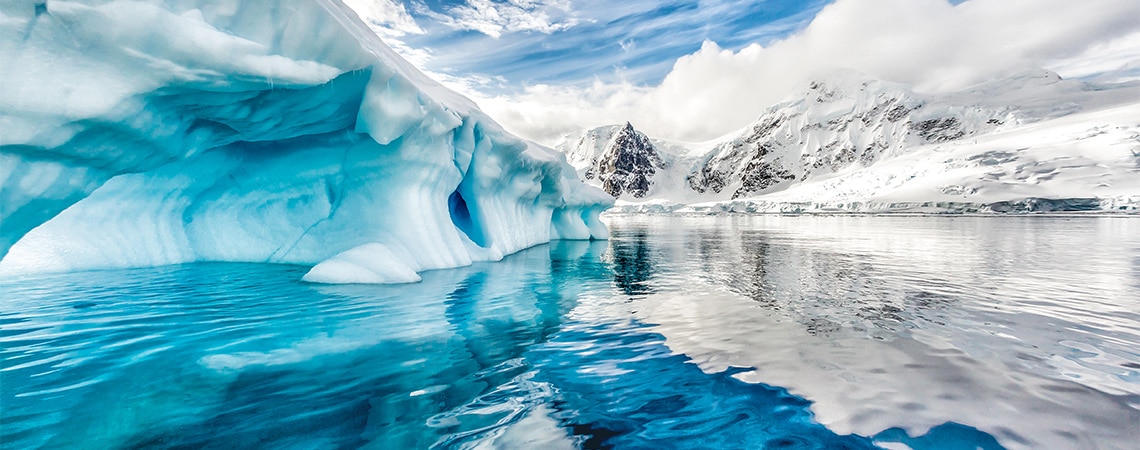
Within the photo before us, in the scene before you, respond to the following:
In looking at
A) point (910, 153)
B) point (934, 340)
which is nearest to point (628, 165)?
point (910, 153)

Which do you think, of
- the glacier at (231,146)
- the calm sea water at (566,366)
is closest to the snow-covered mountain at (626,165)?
the glacier at (231,146)

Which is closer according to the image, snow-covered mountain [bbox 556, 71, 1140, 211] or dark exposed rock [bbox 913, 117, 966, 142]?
snow-covered mountain [bbox 556, 71, 1140, 211]

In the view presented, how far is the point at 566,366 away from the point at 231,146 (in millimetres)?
9989

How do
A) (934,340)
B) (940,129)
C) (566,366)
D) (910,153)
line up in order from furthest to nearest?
(940,129)
(910,153)
(934,340)
(566,366)

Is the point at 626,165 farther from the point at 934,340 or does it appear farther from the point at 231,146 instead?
the point at 934,340

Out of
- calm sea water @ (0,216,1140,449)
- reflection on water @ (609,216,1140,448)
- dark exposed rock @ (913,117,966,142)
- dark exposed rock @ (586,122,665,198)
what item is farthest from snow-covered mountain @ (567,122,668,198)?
calm sea water @ (0,216,1140,449)

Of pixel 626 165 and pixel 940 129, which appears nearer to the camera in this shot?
pixel 940 129

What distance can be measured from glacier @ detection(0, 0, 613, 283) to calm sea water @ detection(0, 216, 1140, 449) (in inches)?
60.4

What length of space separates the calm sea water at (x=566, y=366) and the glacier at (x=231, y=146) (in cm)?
153

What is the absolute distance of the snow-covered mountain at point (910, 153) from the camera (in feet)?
198

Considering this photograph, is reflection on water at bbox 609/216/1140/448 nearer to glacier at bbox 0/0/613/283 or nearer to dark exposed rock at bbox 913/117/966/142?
glacier at bbox 0/0/613/283

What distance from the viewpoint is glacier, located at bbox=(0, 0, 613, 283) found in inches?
191

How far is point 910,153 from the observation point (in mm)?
110188

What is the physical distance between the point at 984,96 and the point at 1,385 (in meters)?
179
